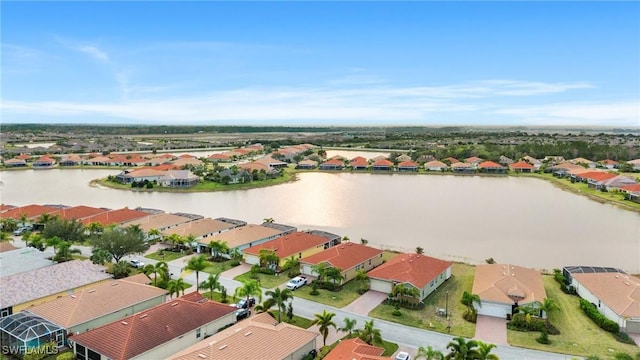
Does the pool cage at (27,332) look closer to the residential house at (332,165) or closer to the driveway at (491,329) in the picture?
the driveway at (491,329)

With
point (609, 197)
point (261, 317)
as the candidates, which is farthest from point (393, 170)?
point (261, 317)

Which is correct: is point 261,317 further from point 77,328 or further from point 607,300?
point 607,300

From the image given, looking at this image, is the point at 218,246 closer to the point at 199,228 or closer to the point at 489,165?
the point at 199,228

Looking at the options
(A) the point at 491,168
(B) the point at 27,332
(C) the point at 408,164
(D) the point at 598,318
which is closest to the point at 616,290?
(D) the point at 598,318

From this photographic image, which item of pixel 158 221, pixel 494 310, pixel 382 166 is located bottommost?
pixel 494 310

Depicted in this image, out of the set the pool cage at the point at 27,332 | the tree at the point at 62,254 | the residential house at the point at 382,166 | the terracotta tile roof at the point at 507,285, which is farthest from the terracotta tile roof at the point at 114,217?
the residential house at the point at 382,166
